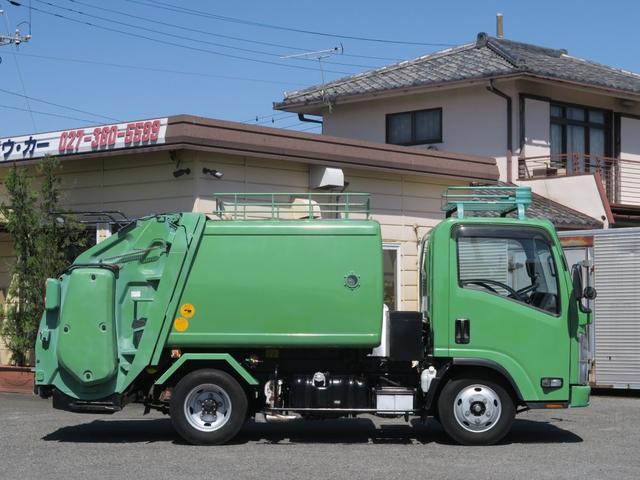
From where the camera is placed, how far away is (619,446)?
1119 centimetres

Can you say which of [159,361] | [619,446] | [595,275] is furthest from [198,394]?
[595,275]

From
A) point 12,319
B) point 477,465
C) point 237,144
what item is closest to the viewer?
point 477,465

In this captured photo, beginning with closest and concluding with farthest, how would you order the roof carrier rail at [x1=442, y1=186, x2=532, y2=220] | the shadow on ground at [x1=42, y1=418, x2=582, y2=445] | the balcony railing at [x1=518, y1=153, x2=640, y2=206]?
the shadow on ground at [x1=42, y1=418, x2=582, y2=445], the roof carrier rail at [x1=442, y1=186, x2=532, y2=220], the balcony railing at [x1=518, y1=153, x2=640, y2=206]

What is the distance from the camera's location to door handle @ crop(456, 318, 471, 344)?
36.4ft

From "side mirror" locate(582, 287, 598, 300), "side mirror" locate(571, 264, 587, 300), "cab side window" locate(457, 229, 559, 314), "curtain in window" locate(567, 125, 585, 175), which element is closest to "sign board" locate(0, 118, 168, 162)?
"cab side window" locate(457, 229, 559, 314)

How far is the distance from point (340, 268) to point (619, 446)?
3.86 m

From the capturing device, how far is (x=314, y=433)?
40.5ft

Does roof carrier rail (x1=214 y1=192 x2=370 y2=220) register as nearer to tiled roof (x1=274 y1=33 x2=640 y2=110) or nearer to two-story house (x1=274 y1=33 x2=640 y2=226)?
two-story house (x1=274 y1=33 x2=640 y2=226)

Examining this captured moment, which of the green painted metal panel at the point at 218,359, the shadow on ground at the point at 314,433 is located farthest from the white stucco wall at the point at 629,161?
the green painted metal panel at the point at 218,359

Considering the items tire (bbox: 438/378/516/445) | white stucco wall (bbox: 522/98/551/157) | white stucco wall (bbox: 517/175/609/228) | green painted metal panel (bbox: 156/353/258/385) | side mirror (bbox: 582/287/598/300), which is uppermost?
white stucco wall (bbox: 522/98/551/157)

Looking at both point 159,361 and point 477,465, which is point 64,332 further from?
point 477,465

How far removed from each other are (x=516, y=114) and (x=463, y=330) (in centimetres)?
1385

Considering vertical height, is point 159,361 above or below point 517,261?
below

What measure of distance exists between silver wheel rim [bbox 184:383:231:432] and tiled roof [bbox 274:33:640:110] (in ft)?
47.9
